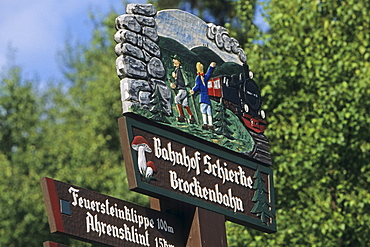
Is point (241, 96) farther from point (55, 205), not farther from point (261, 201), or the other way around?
point (55, 205)

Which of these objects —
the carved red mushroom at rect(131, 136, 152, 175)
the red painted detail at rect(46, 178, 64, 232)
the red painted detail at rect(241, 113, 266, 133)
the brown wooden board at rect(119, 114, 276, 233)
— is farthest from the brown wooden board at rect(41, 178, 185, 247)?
the red painted detail at rect(241, 113, 266, 133)

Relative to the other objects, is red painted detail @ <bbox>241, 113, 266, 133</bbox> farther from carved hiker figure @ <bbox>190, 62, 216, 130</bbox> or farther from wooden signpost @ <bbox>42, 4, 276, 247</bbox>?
carved hiker figure @ <bbox>190, 62, 216, 130</bbox>

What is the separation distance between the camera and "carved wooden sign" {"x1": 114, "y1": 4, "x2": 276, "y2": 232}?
6.93 meters

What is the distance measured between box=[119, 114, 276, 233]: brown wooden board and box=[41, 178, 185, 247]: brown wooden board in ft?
0.91

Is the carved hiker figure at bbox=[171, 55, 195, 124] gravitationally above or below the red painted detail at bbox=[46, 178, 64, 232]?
above

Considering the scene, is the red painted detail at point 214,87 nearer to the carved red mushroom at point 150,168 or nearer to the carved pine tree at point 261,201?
the carved pine tree at point 261,201

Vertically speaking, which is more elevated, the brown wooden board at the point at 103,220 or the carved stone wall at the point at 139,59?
the carved stone wall at the point at 139,59

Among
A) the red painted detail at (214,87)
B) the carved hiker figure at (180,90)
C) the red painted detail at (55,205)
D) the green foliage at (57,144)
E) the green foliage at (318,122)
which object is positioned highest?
the green foliage at (57,144)

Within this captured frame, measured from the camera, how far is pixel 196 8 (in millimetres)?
33688

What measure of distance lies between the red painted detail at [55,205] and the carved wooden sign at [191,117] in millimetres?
668

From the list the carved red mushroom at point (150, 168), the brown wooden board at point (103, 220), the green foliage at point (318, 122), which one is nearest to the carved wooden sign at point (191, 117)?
the carved red mushroom at point (150, 168)

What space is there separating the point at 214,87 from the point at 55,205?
2.39 m

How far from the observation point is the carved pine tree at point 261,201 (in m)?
7.95

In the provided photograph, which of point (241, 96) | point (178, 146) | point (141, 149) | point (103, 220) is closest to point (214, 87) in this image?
point (241, 96)
